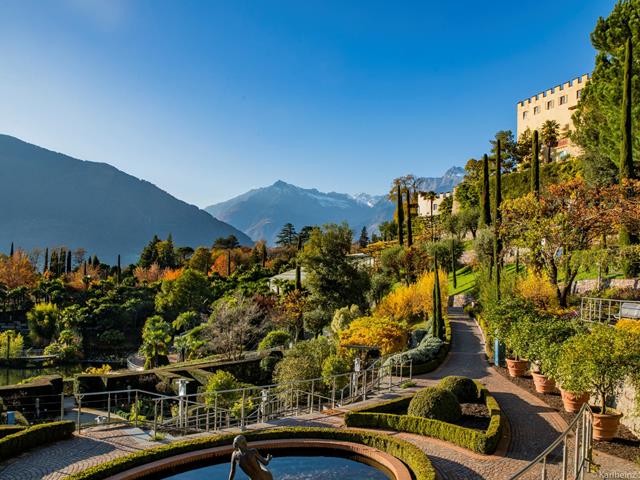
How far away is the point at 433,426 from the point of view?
11.7m

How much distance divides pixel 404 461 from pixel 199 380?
13.3 m

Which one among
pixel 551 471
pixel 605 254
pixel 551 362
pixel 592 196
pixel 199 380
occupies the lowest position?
pixel 199 380

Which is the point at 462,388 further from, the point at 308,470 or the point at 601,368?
the point at 308,470

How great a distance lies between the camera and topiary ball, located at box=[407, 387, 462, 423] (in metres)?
12.5

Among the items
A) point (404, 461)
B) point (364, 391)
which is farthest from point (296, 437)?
point (364, 391)

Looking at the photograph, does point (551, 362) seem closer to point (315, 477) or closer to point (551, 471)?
point (551, 471)

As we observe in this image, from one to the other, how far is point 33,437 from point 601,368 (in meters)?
13.2

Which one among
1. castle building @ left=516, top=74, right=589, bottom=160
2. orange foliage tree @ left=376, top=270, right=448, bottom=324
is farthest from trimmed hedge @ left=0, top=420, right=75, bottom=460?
castle building @ left=516, top=74, right=589, bottom=160

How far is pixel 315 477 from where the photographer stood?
9.98 m

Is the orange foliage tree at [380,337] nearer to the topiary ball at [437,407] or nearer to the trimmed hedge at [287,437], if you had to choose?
the topiary ball at [437,407]

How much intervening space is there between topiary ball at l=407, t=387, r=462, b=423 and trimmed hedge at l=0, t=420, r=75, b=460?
8981 millimetres

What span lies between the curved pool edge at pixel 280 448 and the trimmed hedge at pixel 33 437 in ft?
10.5

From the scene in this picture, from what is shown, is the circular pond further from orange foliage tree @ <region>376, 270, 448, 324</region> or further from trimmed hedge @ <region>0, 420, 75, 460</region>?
orange foliage tree @ <region>376, 270, 448, 324</region>

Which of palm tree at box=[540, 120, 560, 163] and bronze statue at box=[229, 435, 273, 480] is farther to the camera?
palm tree at box=[540, 120, 560, 163]
